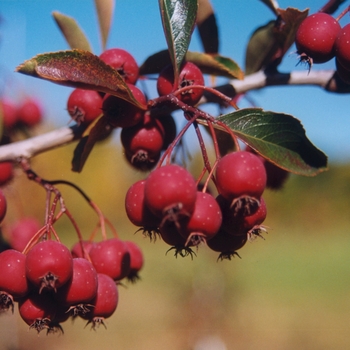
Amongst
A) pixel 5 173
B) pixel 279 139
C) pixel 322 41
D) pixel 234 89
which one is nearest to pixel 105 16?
pixel 234 89

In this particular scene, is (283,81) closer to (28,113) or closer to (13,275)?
(13,275)

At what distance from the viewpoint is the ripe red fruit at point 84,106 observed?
3.50ft

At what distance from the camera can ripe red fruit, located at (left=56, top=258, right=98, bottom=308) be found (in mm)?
823

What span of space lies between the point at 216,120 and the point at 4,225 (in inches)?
41.8

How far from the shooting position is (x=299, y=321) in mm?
11375

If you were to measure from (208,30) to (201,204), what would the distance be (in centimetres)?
75

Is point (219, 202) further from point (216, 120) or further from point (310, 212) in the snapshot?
point (310, 212)

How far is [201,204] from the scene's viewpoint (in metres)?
0.70

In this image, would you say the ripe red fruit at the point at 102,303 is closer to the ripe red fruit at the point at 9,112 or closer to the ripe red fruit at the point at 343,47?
the ripe red fruit at the point at 343,47

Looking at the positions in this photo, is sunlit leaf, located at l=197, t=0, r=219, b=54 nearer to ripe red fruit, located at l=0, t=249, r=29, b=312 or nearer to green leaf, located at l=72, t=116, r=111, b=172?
green leaf, located at l=72, t=116, r=111, b=172

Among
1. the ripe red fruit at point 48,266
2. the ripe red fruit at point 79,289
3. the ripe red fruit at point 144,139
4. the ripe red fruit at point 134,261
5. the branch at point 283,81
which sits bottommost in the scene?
the ripe red fruit at point 134,261

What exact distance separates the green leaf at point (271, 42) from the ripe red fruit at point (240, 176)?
551 millimetres

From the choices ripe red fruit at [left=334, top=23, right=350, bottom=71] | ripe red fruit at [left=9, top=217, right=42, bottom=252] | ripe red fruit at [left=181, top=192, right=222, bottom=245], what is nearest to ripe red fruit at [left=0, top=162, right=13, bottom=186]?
ripe red fruit at [left=9, top=217, right=42, bottom=252]

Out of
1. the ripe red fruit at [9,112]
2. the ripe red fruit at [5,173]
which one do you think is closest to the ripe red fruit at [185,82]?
the ripe red fruit at [5,173]
